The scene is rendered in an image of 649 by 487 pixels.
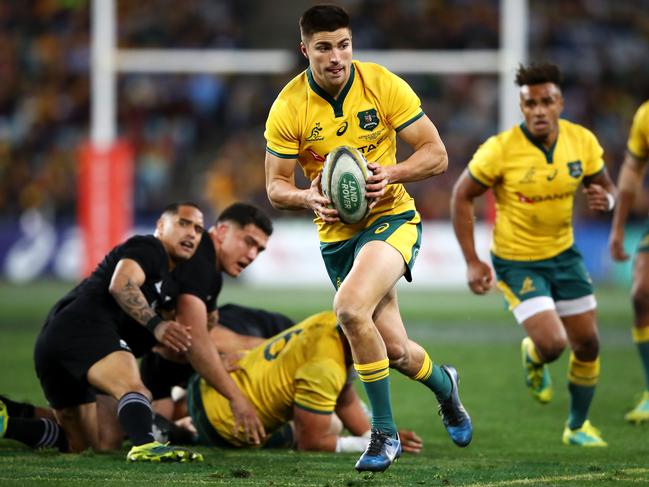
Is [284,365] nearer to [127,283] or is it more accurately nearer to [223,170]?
[127,283]

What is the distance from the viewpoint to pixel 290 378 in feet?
20.9

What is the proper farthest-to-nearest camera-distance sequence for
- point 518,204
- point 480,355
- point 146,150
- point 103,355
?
1. point 146,150
2. point 480,355
3. point 518,204
4. point 103,355

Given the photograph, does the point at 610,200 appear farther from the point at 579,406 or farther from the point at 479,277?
the point at 579,406

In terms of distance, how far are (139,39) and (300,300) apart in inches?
318

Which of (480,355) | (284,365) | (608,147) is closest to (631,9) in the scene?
(608,147)

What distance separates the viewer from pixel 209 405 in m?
6.53

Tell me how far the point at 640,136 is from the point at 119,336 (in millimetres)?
3935

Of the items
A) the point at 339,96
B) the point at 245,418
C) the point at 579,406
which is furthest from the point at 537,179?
the point at 245,418

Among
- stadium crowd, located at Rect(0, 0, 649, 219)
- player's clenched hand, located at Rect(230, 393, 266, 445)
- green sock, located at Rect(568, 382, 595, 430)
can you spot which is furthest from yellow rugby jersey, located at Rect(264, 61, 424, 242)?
stadium crowd, located at Rect(0, 0, 649, 219)

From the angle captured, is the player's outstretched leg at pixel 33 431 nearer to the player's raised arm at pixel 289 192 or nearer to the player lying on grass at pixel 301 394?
the player lying on grass at pixel 301 394

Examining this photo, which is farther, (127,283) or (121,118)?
(121,118)

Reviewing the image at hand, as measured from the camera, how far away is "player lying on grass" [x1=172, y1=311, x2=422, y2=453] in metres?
6.25

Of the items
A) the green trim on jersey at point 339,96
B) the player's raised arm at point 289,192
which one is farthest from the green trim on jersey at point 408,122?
the player's raised arm at point 289,192

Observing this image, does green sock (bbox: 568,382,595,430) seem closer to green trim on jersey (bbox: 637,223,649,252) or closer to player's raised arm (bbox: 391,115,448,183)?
green trim on jersey (bbox: 637,223,649,252)
